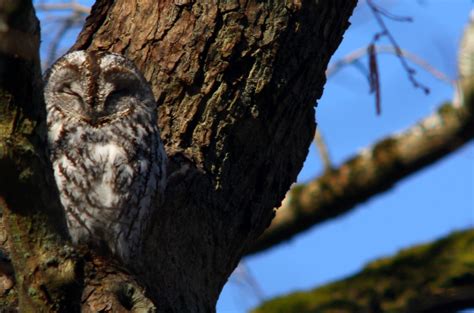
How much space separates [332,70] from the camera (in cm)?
632

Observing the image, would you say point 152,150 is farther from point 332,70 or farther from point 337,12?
point 332,70

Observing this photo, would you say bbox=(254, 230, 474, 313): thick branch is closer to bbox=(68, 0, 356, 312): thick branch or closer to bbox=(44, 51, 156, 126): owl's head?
bbox=(68, 0, 356, 312): thick branch

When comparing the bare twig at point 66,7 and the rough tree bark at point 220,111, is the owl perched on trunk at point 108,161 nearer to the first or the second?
the rough tree bark at point 220,111

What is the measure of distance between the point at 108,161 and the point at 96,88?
0.41 meters

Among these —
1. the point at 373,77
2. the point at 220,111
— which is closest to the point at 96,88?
the point at 220,111

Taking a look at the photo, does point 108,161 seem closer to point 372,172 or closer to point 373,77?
point 373,77

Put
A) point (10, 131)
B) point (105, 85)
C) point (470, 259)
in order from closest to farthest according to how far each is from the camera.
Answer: point (10, 131) → point (105, 85) → point (470, 259)

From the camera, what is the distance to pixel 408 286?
17.1ft

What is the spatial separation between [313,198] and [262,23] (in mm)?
2342

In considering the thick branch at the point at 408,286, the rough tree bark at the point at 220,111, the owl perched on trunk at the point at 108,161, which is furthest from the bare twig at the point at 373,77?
the thick branch at the point at 408,286

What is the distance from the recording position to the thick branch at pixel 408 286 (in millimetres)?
5027

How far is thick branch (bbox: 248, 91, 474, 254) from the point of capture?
545cm

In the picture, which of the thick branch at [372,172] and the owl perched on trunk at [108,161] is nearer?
the owl perched on trunk at [108,161]

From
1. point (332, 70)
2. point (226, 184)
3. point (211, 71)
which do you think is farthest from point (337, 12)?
point (332, 70)
